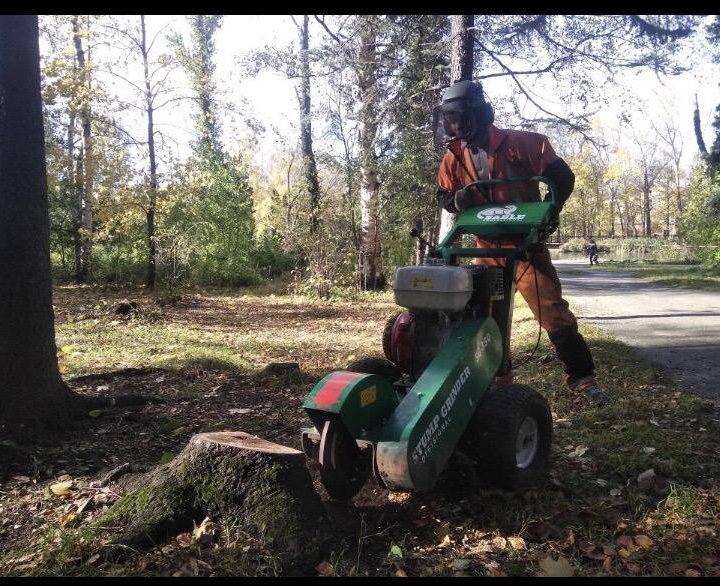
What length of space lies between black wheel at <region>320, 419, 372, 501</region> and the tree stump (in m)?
0.13

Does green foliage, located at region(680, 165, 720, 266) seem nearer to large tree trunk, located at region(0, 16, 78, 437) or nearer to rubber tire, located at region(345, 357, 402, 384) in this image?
rubber tire, located at region(345, 357, 402, 384)

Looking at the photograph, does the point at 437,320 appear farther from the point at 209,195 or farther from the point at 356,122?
the point at 209,195

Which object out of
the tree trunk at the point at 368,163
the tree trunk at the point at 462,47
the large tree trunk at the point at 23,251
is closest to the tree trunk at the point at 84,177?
the tree trunk at the point at 368,163

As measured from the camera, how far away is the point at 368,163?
46.8 ft

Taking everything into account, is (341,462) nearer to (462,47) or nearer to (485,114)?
(485,114)

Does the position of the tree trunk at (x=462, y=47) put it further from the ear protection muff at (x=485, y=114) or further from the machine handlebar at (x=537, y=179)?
the machine handlebar at (x=537, y=179)

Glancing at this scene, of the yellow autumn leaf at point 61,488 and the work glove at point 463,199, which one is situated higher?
the work glove at point 463,199

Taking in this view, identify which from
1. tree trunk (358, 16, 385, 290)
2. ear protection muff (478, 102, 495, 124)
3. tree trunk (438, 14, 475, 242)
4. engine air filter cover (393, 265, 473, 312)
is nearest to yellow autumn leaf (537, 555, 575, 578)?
engine air filter cover (393, 265, 473, 312)

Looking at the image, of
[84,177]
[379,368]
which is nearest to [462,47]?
[379,368]

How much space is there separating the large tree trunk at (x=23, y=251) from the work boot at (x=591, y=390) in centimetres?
387

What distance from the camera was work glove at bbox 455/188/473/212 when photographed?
386 centimetres

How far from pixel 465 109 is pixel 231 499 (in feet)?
8.85

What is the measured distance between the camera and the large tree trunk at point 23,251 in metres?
3.96

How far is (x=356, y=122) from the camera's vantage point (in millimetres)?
14273
